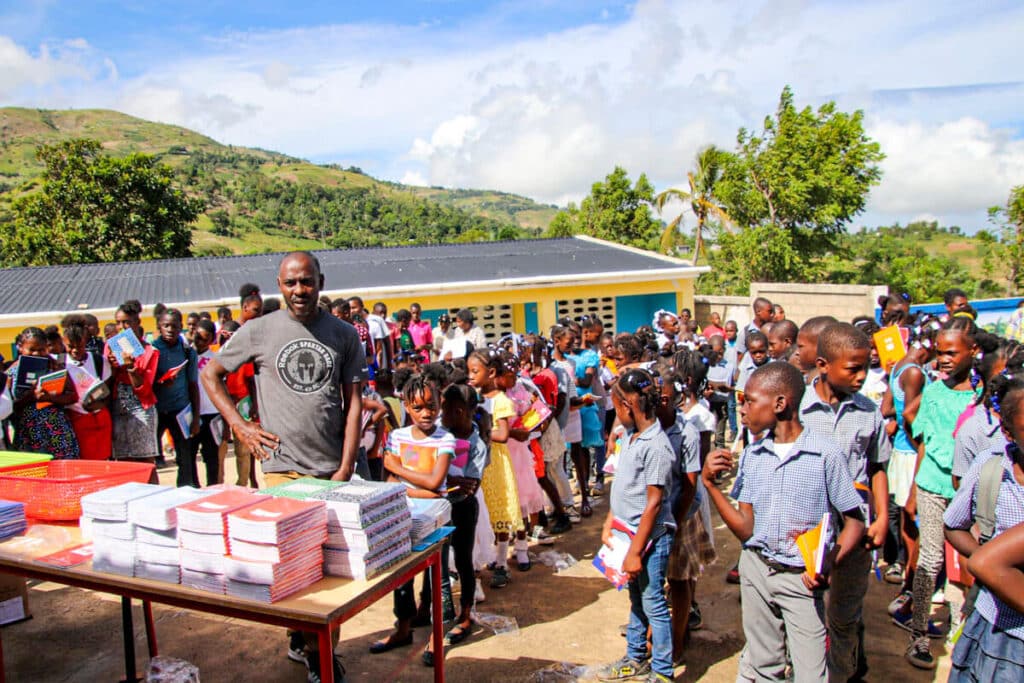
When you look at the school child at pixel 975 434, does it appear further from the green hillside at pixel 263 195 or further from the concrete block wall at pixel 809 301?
the green hillside at pixel 263 195

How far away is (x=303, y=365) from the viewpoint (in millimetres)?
3494

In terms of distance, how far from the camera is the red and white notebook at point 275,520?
2.43 m

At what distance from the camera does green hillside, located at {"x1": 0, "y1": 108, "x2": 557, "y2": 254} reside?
53.7 m

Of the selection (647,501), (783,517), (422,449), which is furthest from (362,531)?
(783,517)

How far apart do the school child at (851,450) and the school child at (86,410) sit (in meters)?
5.22

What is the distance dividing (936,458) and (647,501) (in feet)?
5.59

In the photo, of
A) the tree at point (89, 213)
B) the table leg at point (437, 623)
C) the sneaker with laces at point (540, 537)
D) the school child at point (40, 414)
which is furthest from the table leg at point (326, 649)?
the tree at point (89, 213)

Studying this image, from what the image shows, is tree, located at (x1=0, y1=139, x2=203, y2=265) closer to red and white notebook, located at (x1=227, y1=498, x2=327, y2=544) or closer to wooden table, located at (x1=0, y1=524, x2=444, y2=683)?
wooden table, located at (x1=0, y1=524, x2=444, y2=683)

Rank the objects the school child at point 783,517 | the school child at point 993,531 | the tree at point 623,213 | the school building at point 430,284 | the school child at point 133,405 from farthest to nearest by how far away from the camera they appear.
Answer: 1. the tree at point 623,213
2. the school building at point 430,284
3. the school child at point 133,405
4. the school child at point 783,517
5. the school child at point 993,531

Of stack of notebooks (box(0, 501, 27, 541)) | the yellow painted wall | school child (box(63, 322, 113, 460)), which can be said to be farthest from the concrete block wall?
stack of notebooks (box(0, 501, 27, 541))

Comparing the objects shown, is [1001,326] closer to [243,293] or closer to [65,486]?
[243,293]

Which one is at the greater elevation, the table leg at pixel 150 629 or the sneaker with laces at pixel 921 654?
the table leg at pixel 150 629

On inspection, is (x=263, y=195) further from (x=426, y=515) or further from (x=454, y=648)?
(x=426, y=515)

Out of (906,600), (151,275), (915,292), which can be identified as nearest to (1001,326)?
(915,292)
